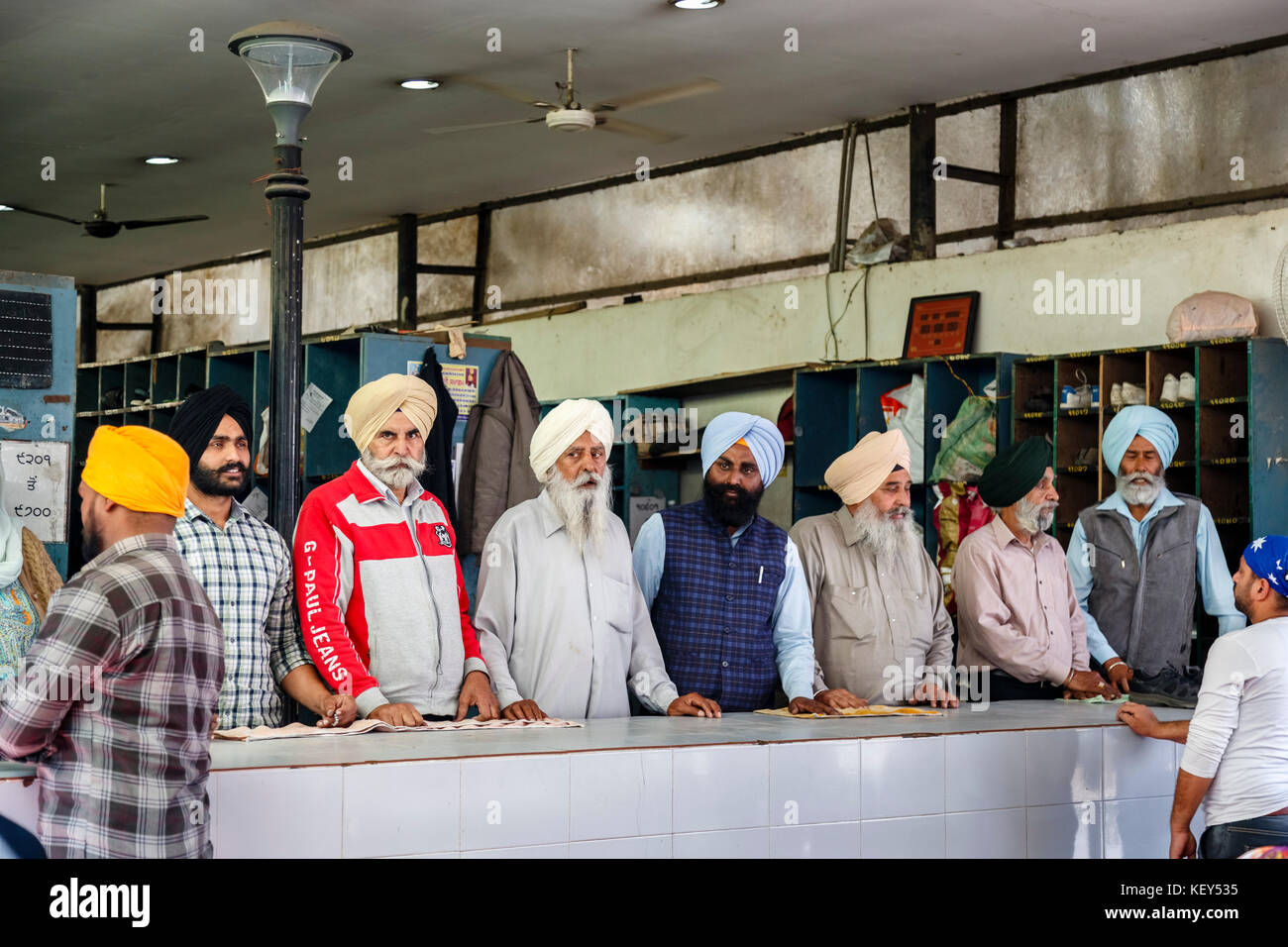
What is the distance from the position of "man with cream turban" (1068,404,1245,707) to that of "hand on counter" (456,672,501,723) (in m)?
2.89

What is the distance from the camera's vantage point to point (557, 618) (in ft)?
14.3

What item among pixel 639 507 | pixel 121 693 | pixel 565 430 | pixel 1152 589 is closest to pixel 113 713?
pixel 121 693

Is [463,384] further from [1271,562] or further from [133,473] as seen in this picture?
[133,473]

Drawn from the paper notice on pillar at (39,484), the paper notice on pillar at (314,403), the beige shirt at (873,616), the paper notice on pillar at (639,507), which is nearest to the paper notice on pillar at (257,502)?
the paper notice on pillar at (314,403)

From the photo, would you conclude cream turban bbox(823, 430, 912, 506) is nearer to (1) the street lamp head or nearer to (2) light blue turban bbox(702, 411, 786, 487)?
(2) light blue turban bbox(702, 411, 786, 487)

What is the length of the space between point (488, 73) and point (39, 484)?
421cm

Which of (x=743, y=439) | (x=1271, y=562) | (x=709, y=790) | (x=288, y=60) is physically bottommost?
(x=709, y=790)

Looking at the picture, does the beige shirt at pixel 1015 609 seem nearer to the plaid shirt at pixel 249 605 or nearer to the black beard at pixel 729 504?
the black beard at pixel 729 504

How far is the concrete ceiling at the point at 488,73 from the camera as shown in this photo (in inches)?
311

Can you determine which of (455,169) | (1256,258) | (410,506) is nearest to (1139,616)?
(1256,258)

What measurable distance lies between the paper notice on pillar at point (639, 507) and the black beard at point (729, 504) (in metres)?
5.64

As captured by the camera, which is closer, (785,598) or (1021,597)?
(785,598)
